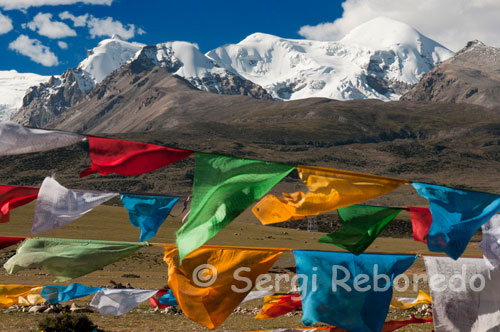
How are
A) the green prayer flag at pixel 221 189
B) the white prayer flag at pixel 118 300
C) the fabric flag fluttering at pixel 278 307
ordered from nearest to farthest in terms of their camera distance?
the green prayer flag at pixel 221 189, the white prayer flag at pixel 118 300, the fabric flag fluttering at pixel 278 307

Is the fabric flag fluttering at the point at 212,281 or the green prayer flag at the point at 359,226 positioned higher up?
the green prayer flag at the point at 359,226

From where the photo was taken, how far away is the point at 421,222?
7273 millimetres

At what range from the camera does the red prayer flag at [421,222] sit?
7.22 m

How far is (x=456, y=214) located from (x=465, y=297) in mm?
1320

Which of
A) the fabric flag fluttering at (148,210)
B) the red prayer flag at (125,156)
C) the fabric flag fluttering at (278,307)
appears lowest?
the fabric flag fluttering at (278,307)

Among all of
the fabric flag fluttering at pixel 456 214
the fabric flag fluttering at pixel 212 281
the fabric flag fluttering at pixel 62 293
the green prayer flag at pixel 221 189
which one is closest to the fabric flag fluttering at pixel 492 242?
the fabric flag fluttering at pixel 456 214

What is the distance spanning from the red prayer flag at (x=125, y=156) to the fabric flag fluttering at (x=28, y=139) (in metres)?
0.24

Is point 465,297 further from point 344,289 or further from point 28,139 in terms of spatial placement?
point 28,139

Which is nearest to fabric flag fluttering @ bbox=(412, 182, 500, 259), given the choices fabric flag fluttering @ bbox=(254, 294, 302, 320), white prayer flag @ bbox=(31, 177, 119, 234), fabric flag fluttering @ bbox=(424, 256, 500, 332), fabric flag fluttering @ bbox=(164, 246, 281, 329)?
fabric flag fluttering @ bbox=(424, 256, 500, 332)

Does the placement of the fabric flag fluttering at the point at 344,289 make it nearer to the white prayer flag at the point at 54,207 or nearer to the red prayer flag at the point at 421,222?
the red prayer flag at the point at 421,222

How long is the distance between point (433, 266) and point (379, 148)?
197 m

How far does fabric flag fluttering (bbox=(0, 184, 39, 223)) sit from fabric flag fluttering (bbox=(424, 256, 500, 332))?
218 inches

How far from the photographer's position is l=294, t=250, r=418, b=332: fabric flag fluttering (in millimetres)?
7418

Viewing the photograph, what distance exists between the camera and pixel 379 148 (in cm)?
19988
